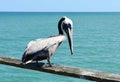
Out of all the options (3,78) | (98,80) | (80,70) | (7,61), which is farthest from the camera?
(3,78)

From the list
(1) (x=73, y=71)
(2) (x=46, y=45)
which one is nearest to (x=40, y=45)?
(2) (x=46, y=45)

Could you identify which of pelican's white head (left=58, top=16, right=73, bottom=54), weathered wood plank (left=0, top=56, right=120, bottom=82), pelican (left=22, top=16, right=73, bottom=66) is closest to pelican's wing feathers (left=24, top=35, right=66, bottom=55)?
pelican (left=22, top=16, right=73, bottom=66)

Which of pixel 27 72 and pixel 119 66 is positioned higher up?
pixel 27 72

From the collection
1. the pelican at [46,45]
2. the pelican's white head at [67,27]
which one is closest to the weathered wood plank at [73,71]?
the pelican at [46,45]

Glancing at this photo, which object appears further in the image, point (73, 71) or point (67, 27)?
point (67, 27)

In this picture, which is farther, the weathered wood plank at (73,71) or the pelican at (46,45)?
the pelican at (46,45)

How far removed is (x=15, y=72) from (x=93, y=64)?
7.07 m

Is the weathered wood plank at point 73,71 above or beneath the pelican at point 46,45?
above

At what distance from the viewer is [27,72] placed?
22406 mm

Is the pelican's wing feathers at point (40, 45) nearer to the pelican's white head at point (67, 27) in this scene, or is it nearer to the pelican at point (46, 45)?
the pelican at point (46, 45)

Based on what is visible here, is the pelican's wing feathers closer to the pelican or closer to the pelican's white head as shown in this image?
the pelican

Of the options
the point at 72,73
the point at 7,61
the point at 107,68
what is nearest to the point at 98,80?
the point at 72,73

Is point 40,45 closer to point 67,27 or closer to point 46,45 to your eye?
point 46,45

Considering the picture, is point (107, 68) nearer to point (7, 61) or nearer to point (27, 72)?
point (27, 72)
